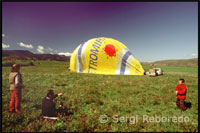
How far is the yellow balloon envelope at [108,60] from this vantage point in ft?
48.9

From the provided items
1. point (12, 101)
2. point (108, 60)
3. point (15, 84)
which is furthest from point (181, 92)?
point (108, 60)

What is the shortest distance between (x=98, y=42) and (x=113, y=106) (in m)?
12.0

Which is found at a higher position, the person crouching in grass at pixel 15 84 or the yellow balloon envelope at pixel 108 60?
the yellow balloon envelope at pixel 108 60

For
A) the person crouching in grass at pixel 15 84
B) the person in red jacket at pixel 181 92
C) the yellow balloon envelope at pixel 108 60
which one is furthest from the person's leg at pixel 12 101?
the yellow balloon envelope at pixel 108 60

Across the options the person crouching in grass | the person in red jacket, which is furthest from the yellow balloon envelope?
the person crouching in grass

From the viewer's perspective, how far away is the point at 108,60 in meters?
15.0

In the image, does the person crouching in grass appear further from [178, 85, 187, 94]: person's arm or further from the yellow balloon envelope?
the yellow balloon envelope

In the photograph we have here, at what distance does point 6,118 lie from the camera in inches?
156

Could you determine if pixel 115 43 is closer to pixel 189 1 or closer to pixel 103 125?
pixel 189 1

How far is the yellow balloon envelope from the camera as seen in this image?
14898 millimetres

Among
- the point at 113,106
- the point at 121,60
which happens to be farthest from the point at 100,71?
the point at 113,106

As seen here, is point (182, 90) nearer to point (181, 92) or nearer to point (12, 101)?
point (181, 92)

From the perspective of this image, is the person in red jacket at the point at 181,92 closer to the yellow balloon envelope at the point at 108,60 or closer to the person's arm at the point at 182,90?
the person's arm at the point at 182,90

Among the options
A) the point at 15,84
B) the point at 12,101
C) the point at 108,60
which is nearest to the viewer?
the point at 15,84
